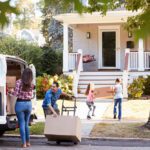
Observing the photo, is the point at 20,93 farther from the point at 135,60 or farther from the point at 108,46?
the point at 108,46

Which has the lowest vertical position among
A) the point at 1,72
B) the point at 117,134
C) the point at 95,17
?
the point at 117,134

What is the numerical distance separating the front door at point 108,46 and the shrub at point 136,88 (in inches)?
128

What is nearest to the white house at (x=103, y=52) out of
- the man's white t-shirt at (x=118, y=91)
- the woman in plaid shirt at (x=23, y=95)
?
the man's white t-shirt at (x=118, y=91)

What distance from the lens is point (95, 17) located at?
22703 millimetres

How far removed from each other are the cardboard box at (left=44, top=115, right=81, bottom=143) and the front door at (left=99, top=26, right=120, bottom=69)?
1379cm

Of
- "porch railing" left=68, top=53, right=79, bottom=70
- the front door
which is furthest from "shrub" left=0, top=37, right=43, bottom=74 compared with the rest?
the front door

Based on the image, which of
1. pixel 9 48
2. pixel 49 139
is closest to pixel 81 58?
pixel 9 48

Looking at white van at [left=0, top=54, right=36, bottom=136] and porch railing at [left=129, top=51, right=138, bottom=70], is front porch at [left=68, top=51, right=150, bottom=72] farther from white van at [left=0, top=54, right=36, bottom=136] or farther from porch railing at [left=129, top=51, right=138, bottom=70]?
white van at [left=0, top=54, right=36, bottom=136]

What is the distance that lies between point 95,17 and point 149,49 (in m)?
3.26

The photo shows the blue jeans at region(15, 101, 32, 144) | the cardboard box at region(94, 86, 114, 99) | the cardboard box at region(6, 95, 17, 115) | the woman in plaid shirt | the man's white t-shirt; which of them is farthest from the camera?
the cardboard box at region(94, 86, 114, 99)

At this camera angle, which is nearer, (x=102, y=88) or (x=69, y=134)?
(x=69, y=134)

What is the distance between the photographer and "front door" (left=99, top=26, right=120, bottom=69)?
2388 centimetres

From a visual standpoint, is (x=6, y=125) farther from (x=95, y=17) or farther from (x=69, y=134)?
(x=95, y=17)

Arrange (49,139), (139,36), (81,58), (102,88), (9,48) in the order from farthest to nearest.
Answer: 1. (9,48)
2. (81,58)
3. (102,88)
4. (49,139)
5. (139,36)
